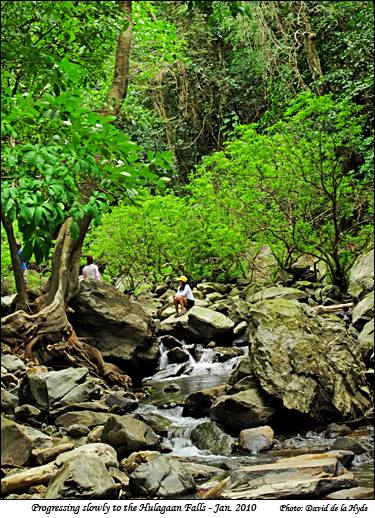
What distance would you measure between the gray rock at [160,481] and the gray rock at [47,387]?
68.3 inches

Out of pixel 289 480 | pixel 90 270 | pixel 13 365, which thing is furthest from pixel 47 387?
pixel 289 480

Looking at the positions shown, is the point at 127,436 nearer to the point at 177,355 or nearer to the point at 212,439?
the point at 212,439

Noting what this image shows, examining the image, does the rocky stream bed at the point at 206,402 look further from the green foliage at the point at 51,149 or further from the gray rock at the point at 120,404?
the green foliage at the point at 51,149

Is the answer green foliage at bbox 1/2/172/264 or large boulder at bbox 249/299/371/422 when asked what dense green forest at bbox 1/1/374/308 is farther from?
large boulder at bbox 249/299/371/422

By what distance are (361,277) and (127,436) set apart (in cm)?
281

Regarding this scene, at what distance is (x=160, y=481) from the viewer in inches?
142

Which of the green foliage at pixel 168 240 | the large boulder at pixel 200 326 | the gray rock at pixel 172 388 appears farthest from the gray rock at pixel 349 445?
the large boulder at pixel 200 326

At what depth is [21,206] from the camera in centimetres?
270

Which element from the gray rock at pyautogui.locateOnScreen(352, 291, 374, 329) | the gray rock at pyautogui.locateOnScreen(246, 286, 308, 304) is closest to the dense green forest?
the gray rock at pyautogui.locateOnScreen(246, 286, 308, 304)

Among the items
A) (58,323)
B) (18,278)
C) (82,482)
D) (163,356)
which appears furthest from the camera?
(163,356)

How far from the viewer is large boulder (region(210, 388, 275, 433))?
16.3 ft

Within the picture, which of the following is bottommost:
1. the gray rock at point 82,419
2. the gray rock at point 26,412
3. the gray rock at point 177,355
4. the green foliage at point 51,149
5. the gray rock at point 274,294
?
the gray rock at point 177,355

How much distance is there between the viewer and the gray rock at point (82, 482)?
334 centimetres

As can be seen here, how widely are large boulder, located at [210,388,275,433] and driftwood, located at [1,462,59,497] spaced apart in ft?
5.68
